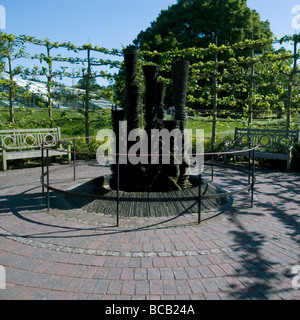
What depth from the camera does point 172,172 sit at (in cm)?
584

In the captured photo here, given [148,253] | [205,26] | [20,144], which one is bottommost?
[148,253]

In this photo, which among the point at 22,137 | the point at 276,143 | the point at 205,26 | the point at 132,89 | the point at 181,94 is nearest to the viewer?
the point at 132,89

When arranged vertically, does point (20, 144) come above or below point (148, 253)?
above

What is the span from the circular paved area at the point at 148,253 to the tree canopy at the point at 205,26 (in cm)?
2367

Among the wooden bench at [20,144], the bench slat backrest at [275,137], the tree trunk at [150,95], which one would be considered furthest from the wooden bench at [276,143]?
the wooden bench at [20,144]

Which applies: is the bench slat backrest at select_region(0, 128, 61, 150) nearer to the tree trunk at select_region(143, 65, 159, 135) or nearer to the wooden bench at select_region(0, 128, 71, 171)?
the wooden bench at select_region(0, 128, 71, 171)

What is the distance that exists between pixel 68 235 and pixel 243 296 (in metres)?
2.53

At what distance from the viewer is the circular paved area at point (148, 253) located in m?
2.90

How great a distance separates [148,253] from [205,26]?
28964 mm

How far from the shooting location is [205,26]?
93.0ft

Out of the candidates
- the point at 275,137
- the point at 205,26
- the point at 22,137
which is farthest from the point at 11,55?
the point at 205,26

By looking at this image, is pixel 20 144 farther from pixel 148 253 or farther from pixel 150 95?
pixel 148 253

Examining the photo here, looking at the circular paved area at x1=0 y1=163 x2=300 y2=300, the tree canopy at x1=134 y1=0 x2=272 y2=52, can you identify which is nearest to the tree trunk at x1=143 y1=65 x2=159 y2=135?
the circular paved area at x1=0 y1=163 x2=300 y2=300

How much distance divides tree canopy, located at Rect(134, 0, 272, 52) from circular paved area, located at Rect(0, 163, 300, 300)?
23.7 metres
